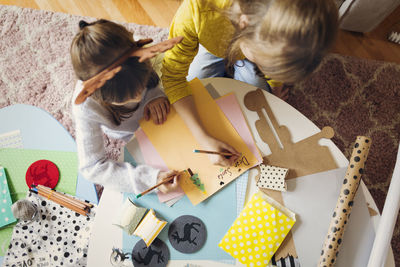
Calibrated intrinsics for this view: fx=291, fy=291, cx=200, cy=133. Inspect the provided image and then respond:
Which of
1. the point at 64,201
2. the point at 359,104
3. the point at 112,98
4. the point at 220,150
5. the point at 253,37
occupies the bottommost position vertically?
the point at 64,201

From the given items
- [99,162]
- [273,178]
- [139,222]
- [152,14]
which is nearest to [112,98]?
[99,162]

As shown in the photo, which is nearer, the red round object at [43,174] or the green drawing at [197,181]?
the green drawing at [197,181]

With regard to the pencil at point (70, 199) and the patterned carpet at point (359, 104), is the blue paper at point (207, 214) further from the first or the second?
the patterned carpet at point (359, 104)

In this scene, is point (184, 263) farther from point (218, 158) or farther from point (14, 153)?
point (14, 153)

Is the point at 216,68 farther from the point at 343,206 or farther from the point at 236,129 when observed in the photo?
the point at 343,206

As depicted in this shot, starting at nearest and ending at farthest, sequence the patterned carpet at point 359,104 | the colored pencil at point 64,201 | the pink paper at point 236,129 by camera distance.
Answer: the pink paper at point 236,129, the colored pencil at point 64,201, the patterned carpet at point 359,104

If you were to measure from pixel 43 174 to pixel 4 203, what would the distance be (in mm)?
136

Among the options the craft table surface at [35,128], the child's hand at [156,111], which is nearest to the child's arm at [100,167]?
the child's hand at [156,111]

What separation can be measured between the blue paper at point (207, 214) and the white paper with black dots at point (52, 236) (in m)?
0.25

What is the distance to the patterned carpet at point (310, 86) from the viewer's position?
1.19 m

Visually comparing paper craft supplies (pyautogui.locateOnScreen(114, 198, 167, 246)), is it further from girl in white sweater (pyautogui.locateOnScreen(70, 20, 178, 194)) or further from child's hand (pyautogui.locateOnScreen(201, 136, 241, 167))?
child's hand (pyautogui.locateOnScreen(201, 136, 241, 167))

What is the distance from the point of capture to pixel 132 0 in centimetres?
138

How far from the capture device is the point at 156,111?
2.48ft

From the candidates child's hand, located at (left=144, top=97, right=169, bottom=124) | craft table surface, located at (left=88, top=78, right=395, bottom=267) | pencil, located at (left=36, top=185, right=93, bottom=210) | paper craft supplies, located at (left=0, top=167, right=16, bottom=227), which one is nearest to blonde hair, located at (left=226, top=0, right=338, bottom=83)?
craft table surface, located at (left=88, top=78, right=395, bottom=267)
